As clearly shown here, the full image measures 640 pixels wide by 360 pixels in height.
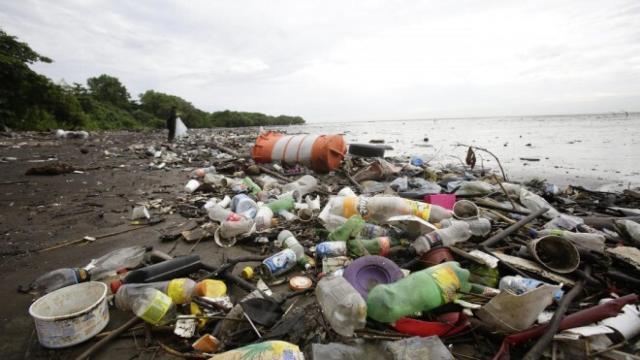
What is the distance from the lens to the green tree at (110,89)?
161ft

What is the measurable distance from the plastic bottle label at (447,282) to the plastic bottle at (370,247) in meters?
0.68

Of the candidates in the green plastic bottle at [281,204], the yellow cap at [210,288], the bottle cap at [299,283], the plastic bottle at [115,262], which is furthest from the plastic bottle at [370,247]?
the plastic bottle at [115,262]

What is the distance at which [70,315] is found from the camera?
1.58 meters

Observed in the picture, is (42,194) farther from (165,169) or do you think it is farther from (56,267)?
(56,267)

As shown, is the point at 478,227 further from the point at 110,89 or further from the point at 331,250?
the point at 110,89

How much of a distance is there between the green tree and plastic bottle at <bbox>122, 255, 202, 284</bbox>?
59.5 meters

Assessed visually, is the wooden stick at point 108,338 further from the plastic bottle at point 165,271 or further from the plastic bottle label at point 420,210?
the plastic bottle label at point 420,210

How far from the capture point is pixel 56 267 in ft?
Result: 8.70

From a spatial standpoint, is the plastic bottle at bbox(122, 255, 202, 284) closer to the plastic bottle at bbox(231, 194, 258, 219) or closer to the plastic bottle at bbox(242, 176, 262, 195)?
the plastic bottle at bbox(231, 194, 258, 219)

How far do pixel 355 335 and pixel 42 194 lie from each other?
20.3ft

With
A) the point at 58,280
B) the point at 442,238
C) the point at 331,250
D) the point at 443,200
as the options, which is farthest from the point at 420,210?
the point at 58,280

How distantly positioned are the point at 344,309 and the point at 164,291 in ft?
4.46

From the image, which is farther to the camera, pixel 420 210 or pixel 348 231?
pixel 420 210

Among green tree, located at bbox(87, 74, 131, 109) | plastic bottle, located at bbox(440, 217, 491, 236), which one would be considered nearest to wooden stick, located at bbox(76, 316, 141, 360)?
plastic bottle, located at bbox(440, 217, 491, 236)
